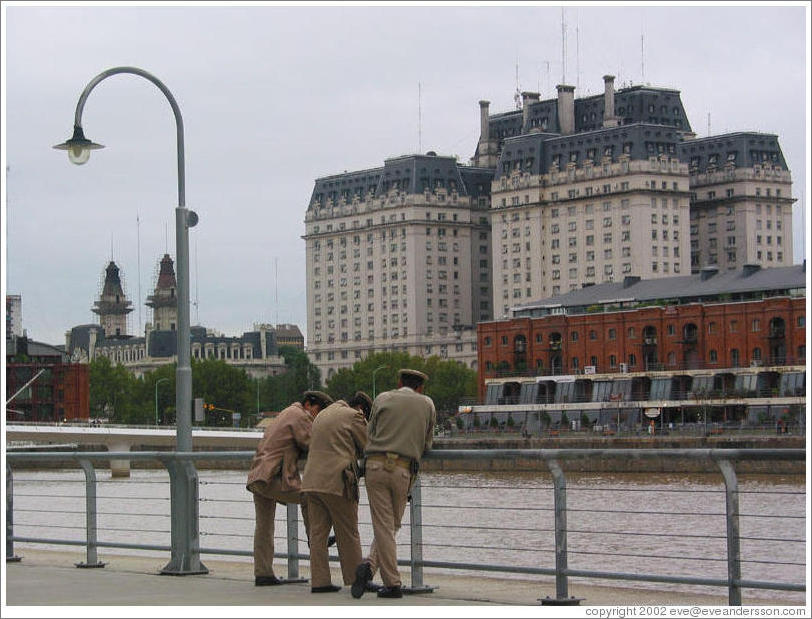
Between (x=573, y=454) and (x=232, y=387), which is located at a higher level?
(x=573, y=454)

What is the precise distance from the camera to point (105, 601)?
14875 millimetres

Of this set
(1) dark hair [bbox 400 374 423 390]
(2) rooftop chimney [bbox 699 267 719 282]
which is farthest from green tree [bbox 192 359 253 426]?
(1) dark hair [bbox 400 374 423 390]

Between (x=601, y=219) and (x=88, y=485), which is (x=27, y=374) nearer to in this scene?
(x=601, y=219)

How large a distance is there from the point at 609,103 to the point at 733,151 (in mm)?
15400

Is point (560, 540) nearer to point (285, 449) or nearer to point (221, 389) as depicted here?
point (285, 449)

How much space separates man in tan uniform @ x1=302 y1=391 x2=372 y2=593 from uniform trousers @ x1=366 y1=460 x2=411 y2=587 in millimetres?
378

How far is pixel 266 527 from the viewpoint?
1667 cm

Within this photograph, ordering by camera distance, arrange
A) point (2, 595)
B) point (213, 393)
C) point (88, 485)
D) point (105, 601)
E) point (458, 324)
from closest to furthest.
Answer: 1. point (2, 595)
2. point (105, 601)
3. point (88, 485)
4. point (213, 393)
5. point (458, 324)

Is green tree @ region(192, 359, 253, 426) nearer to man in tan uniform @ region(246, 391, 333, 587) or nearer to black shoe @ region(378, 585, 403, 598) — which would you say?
man in tan uniform @ region(246, 391, 333, 587)

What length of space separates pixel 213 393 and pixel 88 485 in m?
165

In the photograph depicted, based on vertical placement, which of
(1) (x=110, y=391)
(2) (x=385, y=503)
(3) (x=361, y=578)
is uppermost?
(2) (x=385, y=503)

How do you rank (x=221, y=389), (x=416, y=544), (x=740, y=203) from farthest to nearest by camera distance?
(x=740, y=203)
(x=221, y=389)
(x=416, y=544)

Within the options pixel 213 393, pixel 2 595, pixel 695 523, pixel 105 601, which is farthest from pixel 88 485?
pixel 213 393

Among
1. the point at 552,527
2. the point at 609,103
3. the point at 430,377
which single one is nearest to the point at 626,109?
the point at 609,103
